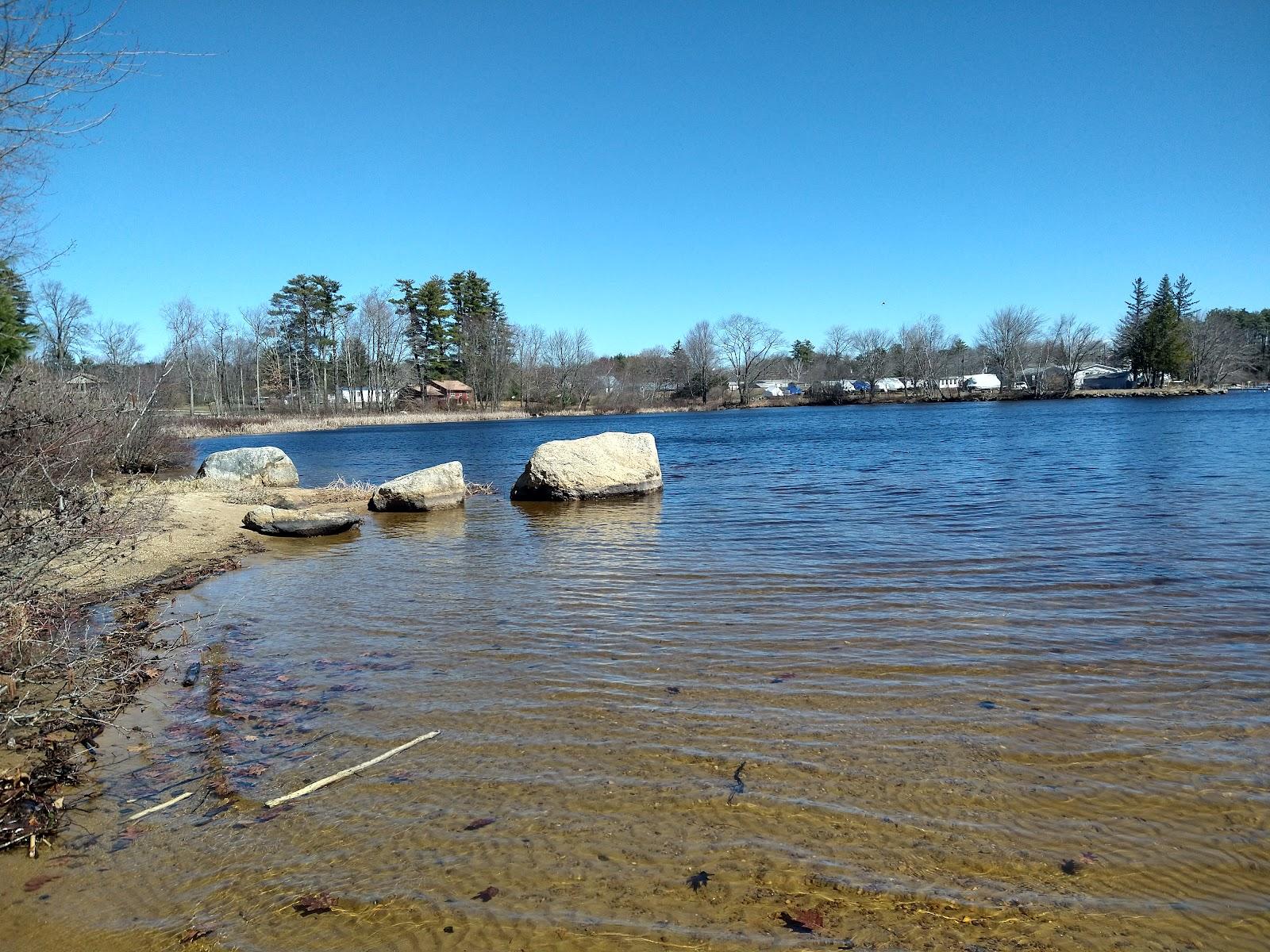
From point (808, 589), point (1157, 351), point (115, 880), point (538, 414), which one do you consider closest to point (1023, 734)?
point (808, 589)

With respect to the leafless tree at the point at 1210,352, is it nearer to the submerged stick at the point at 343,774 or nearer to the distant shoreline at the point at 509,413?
the distant shoreline at the point at 509,413

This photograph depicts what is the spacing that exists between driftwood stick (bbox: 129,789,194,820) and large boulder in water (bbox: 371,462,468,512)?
13030mm

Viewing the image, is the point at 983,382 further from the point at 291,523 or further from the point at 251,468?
the point at 291,523

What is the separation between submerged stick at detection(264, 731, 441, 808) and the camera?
4176mm

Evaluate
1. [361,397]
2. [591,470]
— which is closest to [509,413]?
[361,397]

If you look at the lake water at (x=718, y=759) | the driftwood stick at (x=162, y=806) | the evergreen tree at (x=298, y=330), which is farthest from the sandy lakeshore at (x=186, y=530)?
the evergreen tree at (x=298, y=330)

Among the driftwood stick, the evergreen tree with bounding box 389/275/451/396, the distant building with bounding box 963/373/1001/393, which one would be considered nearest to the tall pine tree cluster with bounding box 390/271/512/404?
the evergreen tree with bounding box 389/275/451/396

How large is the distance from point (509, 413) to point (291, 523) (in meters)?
68.7

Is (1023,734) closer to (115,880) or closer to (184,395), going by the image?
(115,880)

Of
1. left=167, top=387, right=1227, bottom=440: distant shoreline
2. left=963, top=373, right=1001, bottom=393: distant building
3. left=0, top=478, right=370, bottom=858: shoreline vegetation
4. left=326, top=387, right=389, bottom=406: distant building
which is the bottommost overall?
left=0, top=478, right=370, bottom=858: shoreline vegetation

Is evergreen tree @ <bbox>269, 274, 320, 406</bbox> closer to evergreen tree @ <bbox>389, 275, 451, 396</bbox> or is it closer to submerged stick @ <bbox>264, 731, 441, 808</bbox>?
evergreen tree @ <bbox>389, 275, 451, 396</bbox>

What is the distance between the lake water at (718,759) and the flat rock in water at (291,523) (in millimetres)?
3286

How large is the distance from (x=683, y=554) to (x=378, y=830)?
24.6ft

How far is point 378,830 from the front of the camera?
3844mm
